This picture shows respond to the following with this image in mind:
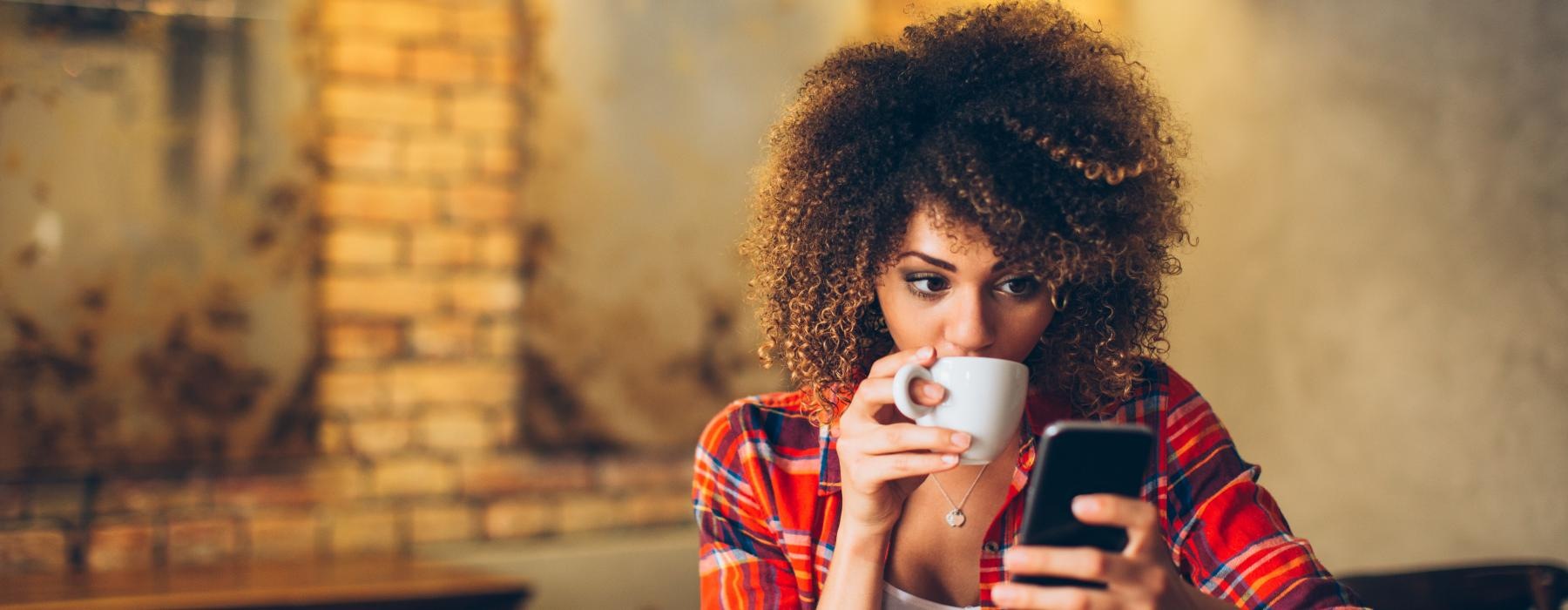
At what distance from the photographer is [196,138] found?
2430 mm

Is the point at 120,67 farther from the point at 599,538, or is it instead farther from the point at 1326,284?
the point at 1326,284

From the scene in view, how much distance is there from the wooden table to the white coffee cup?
1598 millimetres

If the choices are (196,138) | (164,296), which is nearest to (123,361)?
(164,296)

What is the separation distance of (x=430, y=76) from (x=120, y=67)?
61 cm

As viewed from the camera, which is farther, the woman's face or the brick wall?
the brick wall

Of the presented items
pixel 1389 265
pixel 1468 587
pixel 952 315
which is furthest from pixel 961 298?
pixel 1389 265

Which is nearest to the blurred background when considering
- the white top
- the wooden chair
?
the wooden chair

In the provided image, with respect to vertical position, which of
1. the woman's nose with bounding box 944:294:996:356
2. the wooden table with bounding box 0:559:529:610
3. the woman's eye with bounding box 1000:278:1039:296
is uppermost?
the woman's eye with bounding box 1000:278:1039:296

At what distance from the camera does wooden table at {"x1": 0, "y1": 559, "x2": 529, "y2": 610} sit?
209cm

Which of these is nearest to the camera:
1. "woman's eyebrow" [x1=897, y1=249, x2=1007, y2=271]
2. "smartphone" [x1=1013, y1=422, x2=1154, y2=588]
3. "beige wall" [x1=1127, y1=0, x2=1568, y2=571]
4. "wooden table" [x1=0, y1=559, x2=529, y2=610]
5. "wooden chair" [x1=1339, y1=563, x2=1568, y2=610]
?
"smartphone" [x1=1013, y1=422, x2=1154, y2=588]

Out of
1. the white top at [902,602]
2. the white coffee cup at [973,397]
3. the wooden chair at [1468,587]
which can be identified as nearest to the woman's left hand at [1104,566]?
the white coffee cup at [973,397]

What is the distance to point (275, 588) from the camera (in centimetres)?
219

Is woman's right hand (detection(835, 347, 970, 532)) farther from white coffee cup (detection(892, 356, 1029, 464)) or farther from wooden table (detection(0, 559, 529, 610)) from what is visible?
wooden table (detection(0, 559, 529, 610))

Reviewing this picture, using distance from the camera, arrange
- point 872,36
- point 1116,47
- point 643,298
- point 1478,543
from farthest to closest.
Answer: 1. point 872,36
2. point 643,298
3. point 1478,543
4. point 1116,47
